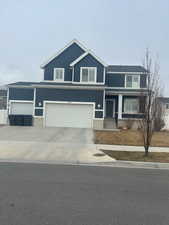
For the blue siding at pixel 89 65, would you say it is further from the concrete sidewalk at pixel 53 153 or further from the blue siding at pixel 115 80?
the concrete sidewalk at pixel 53 153

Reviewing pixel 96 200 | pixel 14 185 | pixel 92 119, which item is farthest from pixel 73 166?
pixel 92 119

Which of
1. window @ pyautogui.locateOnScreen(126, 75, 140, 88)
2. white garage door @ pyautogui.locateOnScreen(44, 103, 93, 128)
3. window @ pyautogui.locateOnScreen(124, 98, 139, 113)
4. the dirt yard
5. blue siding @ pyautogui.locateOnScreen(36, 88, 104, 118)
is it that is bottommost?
the dirt yard

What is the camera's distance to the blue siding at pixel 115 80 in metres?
32.9

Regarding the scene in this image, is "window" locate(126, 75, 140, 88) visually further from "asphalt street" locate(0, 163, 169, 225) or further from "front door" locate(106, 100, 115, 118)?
"asphalt street" locate(0, 163, 169, 225)

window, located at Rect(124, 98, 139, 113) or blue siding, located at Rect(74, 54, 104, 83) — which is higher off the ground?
blue siding, located at Rect(74, 54, 104, 83)

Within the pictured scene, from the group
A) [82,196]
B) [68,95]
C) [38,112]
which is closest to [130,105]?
[68,95]

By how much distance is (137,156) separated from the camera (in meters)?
12.9

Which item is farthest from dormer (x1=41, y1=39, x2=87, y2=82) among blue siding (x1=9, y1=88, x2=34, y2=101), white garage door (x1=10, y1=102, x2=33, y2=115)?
white garage door (x1=10, y1=102, x2=33, y2=115)

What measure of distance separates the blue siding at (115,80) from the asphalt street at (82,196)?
77.9 ft

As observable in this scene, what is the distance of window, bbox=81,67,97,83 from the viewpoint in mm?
29859

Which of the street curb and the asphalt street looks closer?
the asphalt street

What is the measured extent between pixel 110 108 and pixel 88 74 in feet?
17.4

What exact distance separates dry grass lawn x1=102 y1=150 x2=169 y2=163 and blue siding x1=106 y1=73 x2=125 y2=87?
64.9 ft

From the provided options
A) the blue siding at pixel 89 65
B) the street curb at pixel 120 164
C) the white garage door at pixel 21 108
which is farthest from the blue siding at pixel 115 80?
the street curb at pixel 120 164
